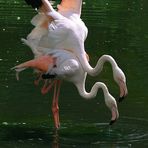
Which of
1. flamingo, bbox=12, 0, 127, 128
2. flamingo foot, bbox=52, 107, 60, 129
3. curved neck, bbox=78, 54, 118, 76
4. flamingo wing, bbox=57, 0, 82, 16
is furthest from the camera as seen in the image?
flamingo wing, bbox=57, 0, 82, 16

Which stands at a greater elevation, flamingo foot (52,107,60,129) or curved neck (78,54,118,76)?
curved neck (78,54,118,76)

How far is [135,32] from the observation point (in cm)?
1606

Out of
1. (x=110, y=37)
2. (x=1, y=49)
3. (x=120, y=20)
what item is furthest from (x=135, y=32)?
(x=1, y=49)

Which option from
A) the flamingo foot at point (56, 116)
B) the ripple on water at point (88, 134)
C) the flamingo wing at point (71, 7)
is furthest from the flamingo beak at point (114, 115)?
the flamingo wing at point (71, 7)

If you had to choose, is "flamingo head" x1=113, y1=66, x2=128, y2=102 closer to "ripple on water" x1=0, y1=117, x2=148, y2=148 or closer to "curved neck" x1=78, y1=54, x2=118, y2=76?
"curved neck" x1=78, y1=54, x2=118, y2=76

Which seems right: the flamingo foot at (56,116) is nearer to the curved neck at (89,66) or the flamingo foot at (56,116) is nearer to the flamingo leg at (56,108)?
the flamingo leg at (56,108)

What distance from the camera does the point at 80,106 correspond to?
978 centimetres

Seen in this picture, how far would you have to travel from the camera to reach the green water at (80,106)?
8461 mm

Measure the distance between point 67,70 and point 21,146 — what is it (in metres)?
1.31

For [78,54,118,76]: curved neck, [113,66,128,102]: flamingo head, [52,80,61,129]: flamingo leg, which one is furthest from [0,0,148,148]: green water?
[78,54,118,76]: curved neck

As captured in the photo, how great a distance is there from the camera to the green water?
846cm

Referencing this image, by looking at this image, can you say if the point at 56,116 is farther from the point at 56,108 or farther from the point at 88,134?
the point at 88,134

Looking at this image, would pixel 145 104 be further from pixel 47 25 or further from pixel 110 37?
pixel 110 37

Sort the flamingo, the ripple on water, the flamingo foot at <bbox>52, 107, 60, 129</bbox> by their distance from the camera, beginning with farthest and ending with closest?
the flamingo foot at <bbox>52, 107, 60, 129</bbox> → the flamingo → the ripple on water
